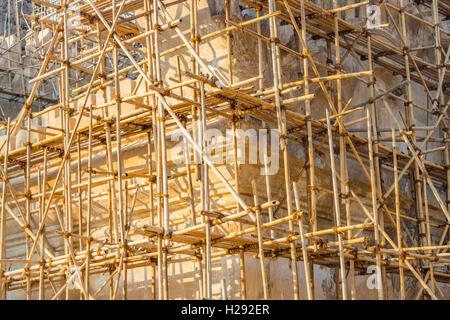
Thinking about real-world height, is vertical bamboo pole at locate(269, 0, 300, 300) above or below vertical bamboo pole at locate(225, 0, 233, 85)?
below

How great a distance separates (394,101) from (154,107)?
6739mm

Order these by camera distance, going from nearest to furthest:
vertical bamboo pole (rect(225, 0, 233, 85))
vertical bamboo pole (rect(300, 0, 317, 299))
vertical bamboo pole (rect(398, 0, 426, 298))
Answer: vertical bamboo pole (rect(300, 0, 317, 299))
vertical bamboo pole (rect(225, 0, 233, 85))
vertical bamboo pole (rect(398, 0, 426, 298))

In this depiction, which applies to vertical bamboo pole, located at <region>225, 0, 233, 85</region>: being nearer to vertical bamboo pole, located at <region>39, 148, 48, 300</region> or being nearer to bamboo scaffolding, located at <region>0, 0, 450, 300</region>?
bamboo scaffolding, located at <region>0, 0, 450, 300</region>

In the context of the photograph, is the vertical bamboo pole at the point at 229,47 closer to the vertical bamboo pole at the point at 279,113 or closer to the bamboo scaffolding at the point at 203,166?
the bamboo scaffolding at the point at 203,166

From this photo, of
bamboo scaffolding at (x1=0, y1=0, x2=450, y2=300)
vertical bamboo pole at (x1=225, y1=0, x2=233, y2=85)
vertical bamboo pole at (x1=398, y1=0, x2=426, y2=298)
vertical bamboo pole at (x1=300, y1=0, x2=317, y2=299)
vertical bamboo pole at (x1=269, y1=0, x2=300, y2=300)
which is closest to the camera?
bamboo scaffolding at (x1=0, y1=0, x2=450, y2=300)

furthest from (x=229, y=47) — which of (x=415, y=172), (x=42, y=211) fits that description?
(x=415, y=172)

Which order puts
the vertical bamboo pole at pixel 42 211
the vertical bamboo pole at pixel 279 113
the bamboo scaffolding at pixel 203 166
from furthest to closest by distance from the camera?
1. the vertical bamboo pole at pixel 42 211
2. the vertical bamboo pole at pixel 279 113
3. the bamboo scaffolding at pixel 203 166

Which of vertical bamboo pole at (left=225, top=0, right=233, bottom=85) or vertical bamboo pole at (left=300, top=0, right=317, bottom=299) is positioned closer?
vertical bamboo pole at (left=300, top=0, right=317, bottom=299)

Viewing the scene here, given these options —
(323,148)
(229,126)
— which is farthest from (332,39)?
(229,126)

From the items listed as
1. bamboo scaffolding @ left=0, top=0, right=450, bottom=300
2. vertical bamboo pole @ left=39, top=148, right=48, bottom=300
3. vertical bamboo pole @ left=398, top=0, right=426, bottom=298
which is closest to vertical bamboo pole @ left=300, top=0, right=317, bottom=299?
bamboo scaffolding @ left=0, top=0, right=450, bottom=300

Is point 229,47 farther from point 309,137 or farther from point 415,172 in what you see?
point 415,172

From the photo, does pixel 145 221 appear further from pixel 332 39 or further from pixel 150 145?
pixel 332 39

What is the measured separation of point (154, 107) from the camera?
10.8 meters

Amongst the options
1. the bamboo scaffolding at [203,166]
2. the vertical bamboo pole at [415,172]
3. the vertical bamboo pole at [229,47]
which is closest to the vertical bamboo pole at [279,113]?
the bamboo scaffolding at [203,166]
